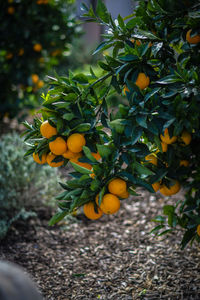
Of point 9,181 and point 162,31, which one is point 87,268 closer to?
point 9,181

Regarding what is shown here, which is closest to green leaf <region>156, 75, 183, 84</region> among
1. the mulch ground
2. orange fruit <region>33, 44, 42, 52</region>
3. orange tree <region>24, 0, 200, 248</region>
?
orange tree <region>24, 0, 200, 248</region>

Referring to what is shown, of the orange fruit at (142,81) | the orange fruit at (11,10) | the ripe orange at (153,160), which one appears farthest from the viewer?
the orange fruit at (11,10)

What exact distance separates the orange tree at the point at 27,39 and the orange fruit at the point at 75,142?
2598 mm

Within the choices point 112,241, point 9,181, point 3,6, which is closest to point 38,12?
point 3,6

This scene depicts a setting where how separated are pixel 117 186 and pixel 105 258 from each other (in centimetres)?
101

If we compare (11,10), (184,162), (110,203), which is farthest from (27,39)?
(110,203)

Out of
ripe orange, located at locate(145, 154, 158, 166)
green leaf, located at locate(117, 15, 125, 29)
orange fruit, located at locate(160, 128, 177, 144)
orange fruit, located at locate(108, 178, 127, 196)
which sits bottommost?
ripe orange, located at locate(145, 154, 158, 166)

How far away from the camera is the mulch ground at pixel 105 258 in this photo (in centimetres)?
169

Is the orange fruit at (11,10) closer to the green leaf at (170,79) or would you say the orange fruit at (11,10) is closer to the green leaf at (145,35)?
the green leaf at (145,35)

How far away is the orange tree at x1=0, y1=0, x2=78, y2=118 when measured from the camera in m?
3.55

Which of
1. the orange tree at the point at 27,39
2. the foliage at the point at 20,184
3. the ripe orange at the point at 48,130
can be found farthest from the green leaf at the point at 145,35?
the orange tree at the point at 27,39

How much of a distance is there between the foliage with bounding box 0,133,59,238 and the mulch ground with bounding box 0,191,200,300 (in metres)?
0.13

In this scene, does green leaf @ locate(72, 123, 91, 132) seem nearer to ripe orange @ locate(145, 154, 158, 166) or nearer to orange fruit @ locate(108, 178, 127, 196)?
orange fruit @ locate(108, 178, 127, 196)

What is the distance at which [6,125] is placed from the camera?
4266 millimetres
